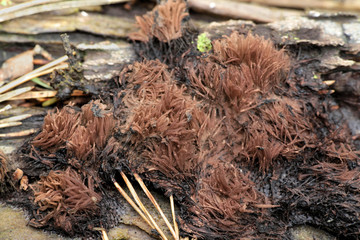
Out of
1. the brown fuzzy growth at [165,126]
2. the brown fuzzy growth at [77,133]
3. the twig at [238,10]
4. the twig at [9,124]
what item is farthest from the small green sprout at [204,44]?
the twig at [9,124]

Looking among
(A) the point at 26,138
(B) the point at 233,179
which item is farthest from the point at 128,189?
(A) the point at 26,138

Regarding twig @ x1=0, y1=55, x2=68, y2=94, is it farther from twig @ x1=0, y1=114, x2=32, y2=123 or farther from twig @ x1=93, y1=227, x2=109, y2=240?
twig @ x1=93, y1=227, x2=109, y2=240

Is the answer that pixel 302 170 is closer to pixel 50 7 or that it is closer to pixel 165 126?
pixel 165 126

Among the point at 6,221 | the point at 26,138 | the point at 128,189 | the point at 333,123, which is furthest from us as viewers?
the point at 333,123

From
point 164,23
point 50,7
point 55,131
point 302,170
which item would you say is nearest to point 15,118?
point 55,131

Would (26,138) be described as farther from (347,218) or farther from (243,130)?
(347,218)

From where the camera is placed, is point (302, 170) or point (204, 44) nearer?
point (302, 170)
